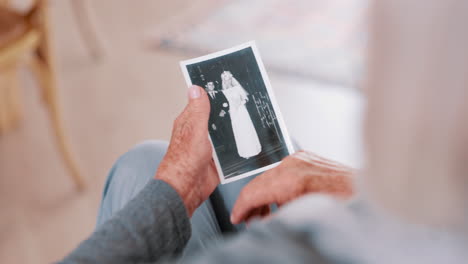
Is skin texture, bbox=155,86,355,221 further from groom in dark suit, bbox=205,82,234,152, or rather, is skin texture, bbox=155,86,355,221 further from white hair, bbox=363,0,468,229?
white hair, bbox=363,0,468,229

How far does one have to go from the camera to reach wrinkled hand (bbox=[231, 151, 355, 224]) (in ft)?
1.82

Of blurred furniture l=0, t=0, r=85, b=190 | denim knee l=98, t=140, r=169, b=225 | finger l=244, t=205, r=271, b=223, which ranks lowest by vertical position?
finger l=244, t=205, r=271, b=223

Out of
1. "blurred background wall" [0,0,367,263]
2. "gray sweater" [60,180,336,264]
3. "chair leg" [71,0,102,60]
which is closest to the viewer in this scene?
"gray sweater" [60,180,336,264]

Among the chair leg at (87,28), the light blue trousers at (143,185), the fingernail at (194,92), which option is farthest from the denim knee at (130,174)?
the chair leg at (87,28)

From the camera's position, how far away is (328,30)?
1775mm

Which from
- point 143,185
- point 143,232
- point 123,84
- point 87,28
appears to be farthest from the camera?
point 87,28

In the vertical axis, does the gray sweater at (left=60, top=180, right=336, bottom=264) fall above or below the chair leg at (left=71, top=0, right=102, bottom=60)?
below

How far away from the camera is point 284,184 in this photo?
57 cm

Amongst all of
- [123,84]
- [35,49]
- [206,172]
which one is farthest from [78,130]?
[206,172]

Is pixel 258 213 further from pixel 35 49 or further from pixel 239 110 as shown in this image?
pixel 35 49

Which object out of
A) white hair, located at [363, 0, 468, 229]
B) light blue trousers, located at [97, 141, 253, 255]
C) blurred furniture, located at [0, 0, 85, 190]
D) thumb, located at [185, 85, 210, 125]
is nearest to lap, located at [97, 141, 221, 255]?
light blue trousers, located at [97, 141, 253, 255]

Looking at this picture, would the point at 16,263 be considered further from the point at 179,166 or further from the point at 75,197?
the point at 179,166

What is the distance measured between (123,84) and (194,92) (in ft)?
3.50

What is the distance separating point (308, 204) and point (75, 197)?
1064 mm
